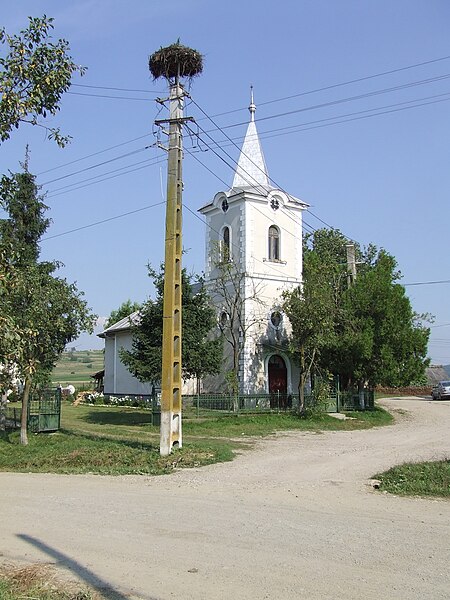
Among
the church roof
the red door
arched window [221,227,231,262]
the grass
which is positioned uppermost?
the church roof

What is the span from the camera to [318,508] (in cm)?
992

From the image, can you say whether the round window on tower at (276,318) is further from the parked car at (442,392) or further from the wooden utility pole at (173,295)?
the parked car at (442,392)

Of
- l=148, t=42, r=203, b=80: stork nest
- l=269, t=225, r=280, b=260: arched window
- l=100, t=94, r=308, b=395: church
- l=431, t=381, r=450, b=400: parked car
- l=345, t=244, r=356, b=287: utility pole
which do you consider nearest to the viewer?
l=148, t=42, r=203, b=80: stork nest

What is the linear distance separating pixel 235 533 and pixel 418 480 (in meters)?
4.87

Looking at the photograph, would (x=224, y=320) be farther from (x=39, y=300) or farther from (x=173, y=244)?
(x=173, y=244)

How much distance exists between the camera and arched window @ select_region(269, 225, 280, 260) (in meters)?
34.4

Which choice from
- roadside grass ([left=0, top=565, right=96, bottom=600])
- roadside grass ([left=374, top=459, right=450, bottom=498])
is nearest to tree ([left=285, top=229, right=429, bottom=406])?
roadside grass ([left=374, top=459, right=450, bottom=498])

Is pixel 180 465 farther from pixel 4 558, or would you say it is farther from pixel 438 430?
pixel 438 430

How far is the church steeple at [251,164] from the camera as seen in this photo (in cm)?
3491

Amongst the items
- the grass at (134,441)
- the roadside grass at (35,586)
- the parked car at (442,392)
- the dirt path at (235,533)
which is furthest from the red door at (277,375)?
the roadside grass at (35,586)

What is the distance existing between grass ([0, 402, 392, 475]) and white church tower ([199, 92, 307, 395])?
15.3 feet

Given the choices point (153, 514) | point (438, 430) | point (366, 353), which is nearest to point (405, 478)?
point (153, 514)

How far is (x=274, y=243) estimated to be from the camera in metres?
34.7

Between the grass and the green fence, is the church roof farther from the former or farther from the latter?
the green fence
